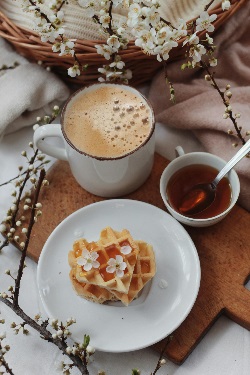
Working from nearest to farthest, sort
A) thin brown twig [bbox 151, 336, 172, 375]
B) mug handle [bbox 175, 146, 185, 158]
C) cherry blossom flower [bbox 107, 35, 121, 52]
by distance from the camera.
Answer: thin brown twig [bbox 151, 336, 172, 375], cherry blossom flower [bbox 107, 35, 121, 52], mug handle [bbox 175, 146, 185, 158]

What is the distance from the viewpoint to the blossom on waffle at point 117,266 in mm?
961

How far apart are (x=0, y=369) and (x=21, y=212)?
0.28m

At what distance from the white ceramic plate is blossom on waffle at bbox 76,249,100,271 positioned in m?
0.09

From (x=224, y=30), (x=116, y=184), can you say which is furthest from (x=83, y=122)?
(x=224, y=30)

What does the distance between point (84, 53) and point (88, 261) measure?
0.39 metres

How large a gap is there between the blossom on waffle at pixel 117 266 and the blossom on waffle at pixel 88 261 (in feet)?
0.06

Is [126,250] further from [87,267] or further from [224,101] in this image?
[224,101]

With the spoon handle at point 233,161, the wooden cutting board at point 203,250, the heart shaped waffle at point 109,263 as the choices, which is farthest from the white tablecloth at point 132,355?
the spoon handle at point 233,161

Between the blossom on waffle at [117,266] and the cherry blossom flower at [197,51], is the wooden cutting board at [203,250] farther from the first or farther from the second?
the cherry blossom flower at [197,51]

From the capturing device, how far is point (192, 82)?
1216mm

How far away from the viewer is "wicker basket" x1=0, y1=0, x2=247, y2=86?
112cm

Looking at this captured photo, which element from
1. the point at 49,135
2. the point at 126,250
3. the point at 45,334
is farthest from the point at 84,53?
the point at 45,334

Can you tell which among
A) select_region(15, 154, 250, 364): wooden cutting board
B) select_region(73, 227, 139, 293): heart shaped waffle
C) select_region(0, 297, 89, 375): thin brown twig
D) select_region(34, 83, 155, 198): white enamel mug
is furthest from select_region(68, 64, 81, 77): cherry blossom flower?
select_region(0, 297, 89, 375): thin brown twig

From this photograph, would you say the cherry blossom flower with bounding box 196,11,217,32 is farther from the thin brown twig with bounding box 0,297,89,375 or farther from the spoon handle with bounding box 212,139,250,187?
the thin brown twig with bounding box 0,297,89,375
